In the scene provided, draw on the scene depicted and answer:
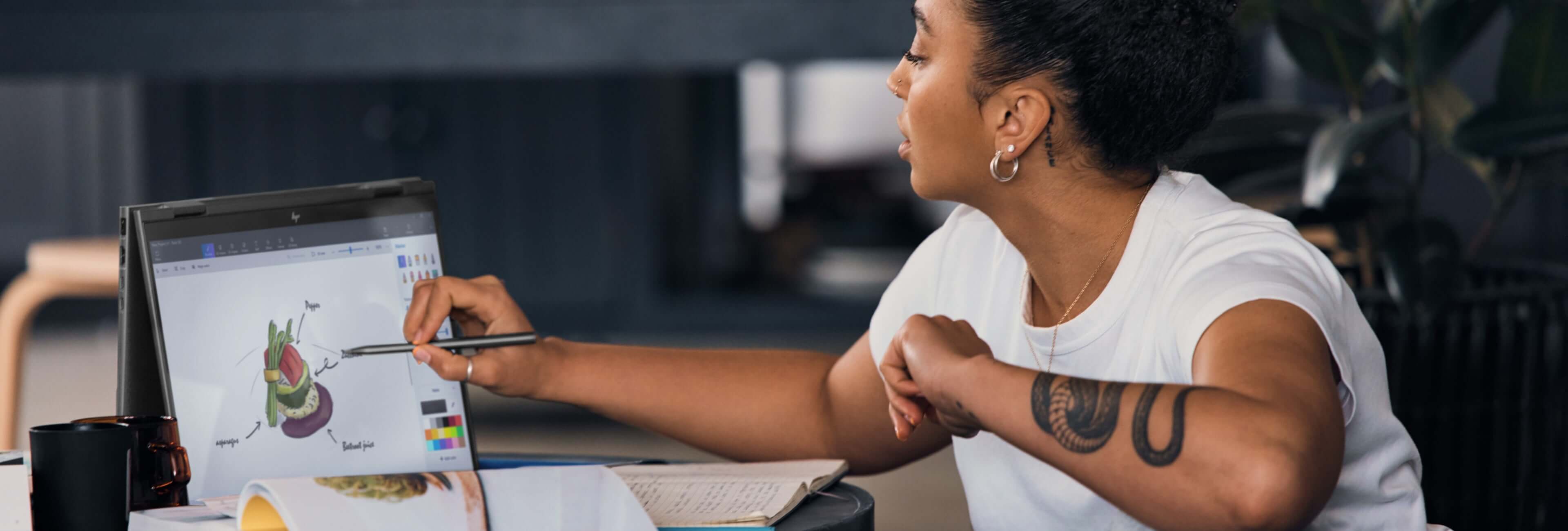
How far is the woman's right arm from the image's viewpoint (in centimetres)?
116

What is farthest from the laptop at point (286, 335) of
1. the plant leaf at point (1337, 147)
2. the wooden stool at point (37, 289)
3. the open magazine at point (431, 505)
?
the wooden stool at point (37, 289)

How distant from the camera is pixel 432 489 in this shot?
82 cm

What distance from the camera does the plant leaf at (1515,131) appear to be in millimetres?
1406

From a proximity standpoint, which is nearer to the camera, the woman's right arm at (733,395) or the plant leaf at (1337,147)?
the woman's right arm at (733,395)

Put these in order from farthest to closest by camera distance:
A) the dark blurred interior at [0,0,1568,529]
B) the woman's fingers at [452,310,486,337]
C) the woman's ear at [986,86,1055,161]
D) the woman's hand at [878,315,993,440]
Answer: the dark blurred interior at [0,0,1568,529]
the woman's fingers at [452,310,486,337]
the woman's ear at [986,86,1055,161]
the woman's hand at [878,315,993,440]

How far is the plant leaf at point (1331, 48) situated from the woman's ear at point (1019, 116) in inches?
27.9

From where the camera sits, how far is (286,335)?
982mm

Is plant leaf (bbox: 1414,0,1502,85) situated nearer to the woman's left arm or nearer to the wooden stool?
the woman's left arm

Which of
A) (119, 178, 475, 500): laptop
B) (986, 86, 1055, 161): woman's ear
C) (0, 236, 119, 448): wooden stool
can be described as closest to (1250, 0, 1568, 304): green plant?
(986, 86, 1055, 161): woman's ear

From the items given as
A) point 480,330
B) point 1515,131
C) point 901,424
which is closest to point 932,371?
point 901,424

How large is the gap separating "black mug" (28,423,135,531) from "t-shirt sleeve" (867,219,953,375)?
600mm

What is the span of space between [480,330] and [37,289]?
1.60 metres

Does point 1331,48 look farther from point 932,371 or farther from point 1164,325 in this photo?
point 932,371

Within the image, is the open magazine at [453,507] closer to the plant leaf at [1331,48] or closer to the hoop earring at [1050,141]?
the hoop earring at [1050,141]
